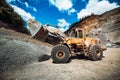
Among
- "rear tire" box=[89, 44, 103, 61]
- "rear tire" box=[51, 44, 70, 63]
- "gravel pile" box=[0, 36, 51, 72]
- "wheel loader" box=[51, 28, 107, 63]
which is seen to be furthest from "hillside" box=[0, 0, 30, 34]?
"rear tire" box=[89, 44, 103, 61]

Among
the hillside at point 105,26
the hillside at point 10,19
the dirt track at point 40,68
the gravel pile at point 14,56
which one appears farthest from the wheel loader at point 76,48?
the hillside at point 10,19

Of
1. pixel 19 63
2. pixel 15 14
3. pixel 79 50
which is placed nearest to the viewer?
pixel 19 63

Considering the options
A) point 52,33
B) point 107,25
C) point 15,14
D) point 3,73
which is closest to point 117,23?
point 107,25

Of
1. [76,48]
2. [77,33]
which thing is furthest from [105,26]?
[76,48]

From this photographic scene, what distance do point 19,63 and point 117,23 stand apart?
1896 cm

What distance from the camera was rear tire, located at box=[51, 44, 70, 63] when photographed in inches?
268

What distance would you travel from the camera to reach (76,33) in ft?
26.0

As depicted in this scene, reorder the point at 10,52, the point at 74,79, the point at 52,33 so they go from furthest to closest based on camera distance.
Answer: the point at 52,33 < the point at 10,52 < the point at 74,79

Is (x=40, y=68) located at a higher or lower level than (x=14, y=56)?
lower

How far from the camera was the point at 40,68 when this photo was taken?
19.1 feet

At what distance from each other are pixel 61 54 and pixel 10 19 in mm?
14269

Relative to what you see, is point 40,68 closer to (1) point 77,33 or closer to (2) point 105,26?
(1) point 77,33

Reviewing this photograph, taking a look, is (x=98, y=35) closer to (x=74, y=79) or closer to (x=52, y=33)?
(x=52, y=33)

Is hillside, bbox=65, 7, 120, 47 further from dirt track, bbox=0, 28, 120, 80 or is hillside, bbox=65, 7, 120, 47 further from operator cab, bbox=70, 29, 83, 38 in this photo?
dirt track, bbox=0, 28, 120, 80
